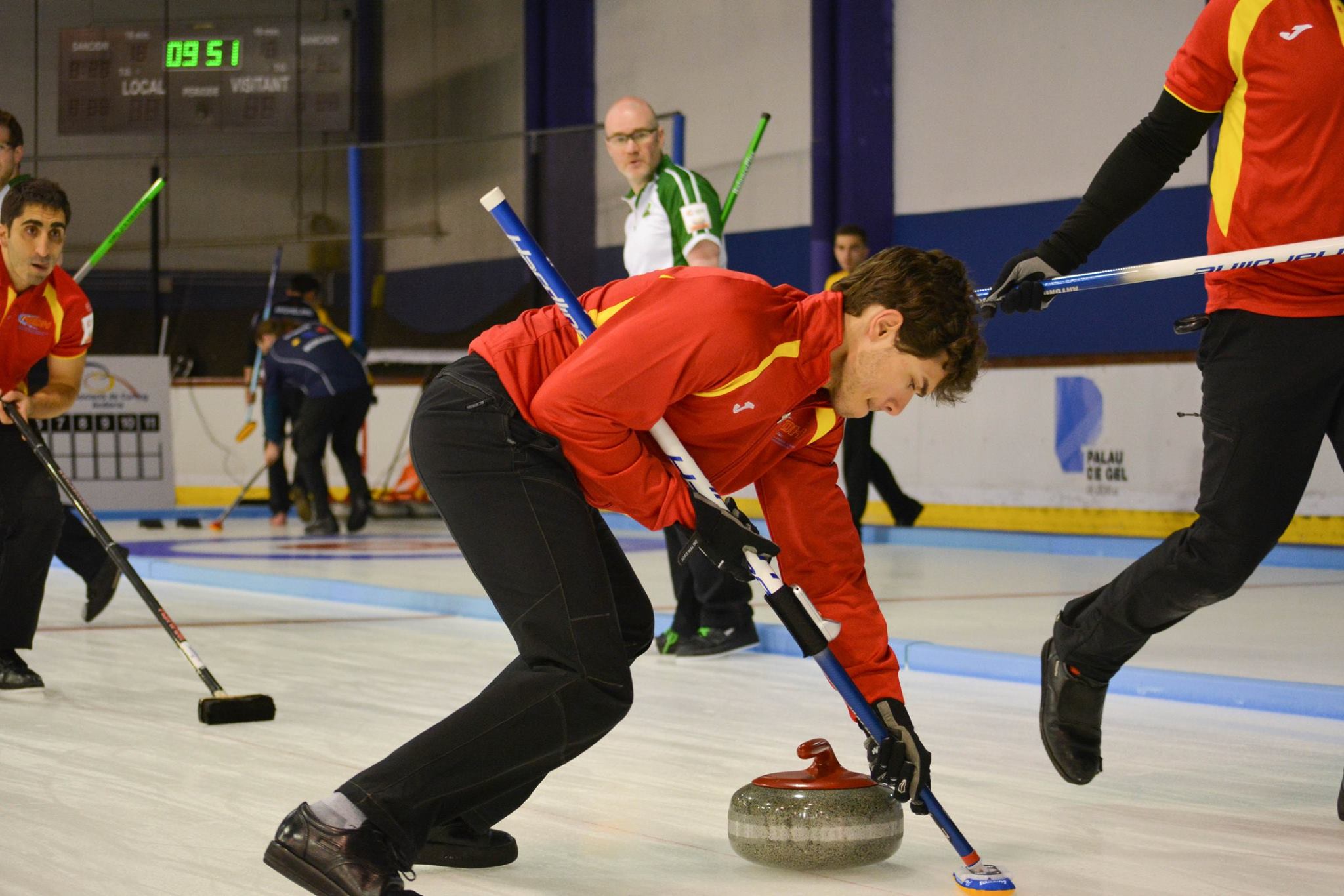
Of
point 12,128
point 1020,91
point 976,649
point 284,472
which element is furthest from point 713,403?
point 1020,91

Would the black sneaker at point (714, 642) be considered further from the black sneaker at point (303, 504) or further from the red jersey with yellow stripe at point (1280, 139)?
the black sneaker at point (303, 504)

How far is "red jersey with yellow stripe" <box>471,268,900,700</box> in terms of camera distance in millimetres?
1901

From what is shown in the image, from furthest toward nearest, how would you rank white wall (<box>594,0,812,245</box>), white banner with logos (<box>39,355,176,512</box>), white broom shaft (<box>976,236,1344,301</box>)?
1. white wall (<box>594,0,812,245</box>)
2. white banner with logos (<box>39,355,176,512</box>)
3. white broom shaft (<box>976,236,1344,301</box>)

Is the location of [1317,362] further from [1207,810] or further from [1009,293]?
[1207,810]

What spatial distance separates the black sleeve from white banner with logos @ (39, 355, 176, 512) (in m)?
6.97

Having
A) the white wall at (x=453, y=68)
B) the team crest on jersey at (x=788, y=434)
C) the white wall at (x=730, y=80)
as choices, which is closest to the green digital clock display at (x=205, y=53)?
the white wall at (x=453, y=68)

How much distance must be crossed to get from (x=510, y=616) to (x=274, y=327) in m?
7.26

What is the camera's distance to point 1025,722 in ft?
10.6

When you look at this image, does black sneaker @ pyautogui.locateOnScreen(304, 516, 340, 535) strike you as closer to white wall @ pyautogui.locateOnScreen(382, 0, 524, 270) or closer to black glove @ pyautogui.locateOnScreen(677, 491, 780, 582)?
white wall @ pyautogui.locateOnScreen(382, 0, 524, 270)

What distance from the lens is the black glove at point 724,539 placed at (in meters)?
2.00

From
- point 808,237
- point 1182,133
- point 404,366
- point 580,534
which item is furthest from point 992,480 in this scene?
point 580,534

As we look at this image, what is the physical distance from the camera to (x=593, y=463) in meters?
1.98

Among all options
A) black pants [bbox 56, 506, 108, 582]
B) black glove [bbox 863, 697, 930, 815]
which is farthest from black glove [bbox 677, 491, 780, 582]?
black pants [bbox 56, 506, 108, 582]

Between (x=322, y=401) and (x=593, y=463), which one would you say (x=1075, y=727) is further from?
(x=322, y=401)
